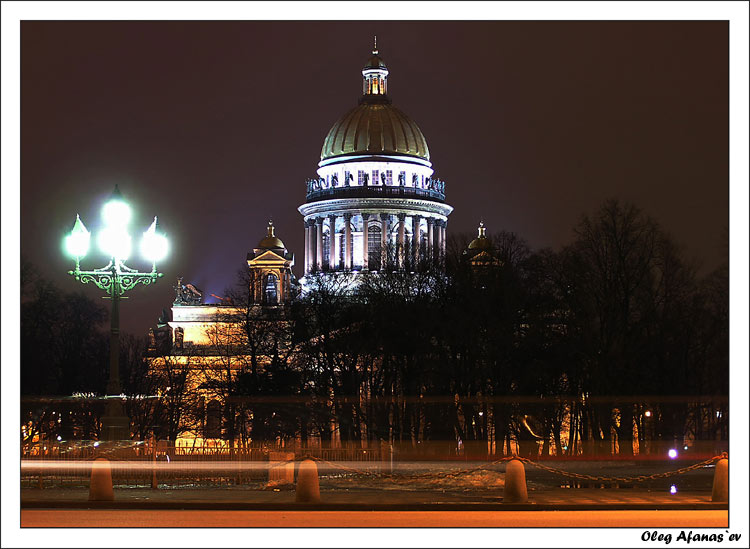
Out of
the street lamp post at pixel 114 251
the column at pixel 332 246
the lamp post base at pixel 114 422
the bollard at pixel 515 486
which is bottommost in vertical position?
the bollard at pixel 515 486

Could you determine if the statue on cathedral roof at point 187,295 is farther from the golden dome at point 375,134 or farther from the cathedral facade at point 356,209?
the golden dome at point 375,134

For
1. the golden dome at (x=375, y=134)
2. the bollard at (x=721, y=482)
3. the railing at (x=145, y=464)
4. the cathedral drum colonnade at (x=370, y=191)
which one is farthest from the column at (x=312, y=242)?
the bollard at (x=721, y=482)

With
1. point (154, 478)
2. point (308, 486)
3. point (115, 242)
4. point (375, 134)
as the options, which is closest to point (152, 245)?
point (115, 242)

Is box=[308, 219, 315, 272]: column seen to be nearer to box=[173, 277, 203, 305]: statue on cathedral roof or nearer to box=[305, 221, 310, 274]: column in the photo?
box=[305, 221, 310, 274]: column

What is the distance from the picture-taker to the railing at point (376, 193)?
434 feet

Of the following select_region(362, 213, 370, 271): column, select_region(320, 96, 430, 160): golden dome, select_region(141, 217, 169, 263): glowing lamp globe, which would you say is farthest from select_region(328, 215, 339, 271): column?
select_region(141, 217, 169, 263): glowing lamp globe

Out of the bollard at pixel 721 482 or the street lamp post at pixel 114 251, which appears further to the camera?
the street lamp post at pixel 114 251

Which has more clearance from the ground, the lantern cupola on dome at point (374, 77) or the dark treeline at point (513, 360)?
the lantern cupola on dome at point (374, 77)

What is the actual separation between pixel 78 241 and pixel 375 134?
10334cm

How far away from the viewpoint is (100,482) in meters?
29.5

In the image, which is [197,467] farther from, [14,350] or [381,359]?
[381,359]

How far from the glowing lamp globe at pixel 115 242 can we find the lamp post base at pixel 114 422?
11.6 ft

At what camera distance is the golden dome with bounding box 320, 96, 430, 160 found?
136375 millimetres

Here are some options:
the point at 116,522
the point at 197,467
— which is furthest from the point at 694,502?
the point at 197,467
